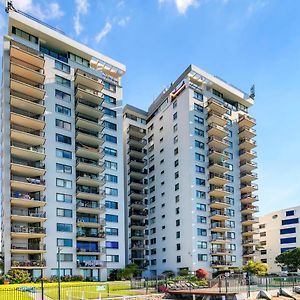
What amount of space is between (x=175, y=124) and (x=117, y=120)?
1406 cm

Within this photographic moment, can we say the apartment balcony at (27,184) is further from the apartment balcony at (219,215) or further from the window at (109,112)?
the apartment balcony at (219,215)

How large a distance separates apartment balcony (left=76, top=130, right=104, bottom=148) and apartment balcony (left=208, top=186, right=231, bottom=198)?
25.0 metres

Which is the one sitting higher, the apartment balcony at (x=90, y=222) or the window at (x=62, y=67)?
the window at (x=62, y=67)

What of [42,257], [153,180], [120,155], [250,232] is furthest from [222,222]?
[42,257]

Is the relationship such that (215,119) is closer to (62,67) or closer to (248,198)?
(248,198)

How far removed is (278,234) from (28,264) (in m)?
83.6

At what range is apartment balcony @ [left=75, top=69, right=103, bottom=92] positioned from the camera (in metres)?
74.9

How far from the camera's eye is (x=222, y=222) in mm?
84625

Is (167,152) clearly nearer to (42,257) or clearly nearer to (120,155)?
(120,155)

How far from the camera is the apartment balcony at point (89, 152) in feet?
238

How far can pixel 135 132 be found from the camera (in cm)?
9762

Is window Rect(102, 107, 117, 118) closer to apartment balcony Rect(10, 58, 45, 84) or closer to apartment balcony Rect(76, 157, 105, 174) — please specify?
apartment balcony Rect(76, 157, 105, 174)

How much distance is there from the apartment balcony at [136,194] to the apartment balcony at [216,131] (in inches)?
851

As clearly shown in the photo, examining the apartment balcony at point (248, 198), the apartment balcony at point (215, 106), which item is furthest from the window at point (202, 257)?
the apartment balcony at point (215, 106)
